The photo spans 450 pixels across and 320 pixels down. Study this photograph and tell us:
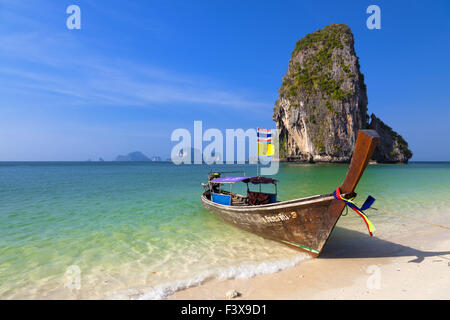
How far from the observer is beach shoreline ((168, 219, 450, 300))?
465cm

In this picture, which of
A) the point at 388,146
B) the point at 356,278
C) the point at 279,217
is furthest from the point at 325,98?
the point at 356,278

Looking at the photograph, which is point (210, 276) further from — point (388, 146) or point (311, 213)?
point (388, 146)

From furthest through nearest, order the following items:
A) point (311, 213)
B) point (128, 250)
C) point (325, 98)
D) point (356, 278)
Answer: point (325, 98) → point (128, 250) → point (311, 213) → point (356, 278)

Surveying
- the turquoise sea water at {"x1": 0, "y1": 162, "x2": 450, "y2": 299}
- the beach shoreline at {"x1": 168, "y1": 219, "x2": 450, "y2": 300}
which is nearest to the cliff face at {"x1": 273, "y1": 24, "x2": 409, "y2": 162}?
the turquoise sea water at {"x1": 0, "y1": 162, "x2": 450, "y2": 299}

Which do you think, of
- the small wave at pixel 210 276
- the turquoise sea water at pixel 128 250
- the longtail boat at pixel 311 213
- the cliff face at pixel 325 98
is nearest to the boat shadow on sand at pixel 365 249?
the longtail boat at pixel 311 213

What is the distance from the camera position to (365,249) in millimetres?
7348

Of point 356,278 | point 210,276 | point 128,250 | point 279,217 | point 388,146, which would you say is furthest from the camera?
point 388,146

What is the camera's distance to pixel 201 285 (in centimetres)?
543

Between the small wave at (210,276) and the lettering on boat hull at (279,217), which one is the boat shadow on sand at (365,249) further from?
the lettering on boat hull at (279,217)

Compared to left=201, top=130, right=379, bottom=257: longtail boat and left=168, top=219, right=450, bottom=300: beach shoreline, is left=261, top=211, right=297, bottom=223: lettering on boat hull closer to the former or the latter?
left=201, top=130, right=379, bottom=257: longtail boat

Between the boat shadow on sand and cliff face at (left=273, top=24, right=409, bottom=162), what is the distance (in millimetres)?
66494

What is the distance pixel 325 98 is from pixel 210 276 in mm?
74183

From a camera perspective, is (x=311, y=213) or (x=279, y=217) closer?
(x=311, y=213)
